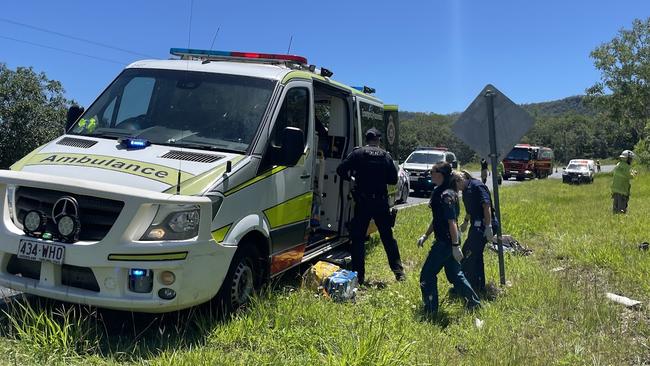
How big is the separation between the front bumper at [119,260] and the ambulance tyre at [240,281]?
34cm

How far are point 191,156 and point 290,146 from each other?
89 centimetres

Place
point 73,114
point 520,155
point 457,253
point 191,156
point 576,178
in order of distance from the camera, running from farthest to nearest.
Answer: point 520,155
point 576,178
point 73,114
point 457,253
point 191,156

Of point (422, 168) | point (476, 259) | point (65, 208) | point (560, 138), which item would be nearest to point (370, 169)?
point (476, 259)

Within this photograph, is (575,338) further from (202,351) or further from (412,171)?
(412,171)

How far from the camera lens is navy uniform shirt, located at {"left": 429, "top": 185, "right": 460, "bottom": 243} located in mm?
5637

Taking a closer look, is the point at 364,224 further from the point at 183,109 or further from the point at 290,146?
the point at 183,109

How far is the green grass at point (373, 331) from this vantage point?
13.2 ft

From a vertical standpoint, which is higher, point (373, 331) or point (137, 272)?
point (137, 272)

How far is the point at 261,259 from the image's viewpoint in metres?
5.30

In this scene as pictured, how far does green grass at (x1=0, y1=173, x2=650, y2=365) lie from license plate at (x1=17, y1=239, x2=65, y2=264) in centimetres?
42

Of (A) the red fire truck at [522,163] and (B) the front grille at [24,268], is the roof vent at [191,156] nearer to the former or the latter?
(B) the front grille at [24,268]

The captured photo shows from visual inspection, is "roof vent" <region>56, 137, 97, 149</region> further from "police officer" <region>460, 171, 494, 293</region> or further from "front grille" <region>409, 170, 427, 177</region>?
"front grille" <region>409, 170, 427, 177</region>

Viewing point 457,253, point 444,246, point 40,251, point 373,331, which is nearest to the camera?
point 40,251

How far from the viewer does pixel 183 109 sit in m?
5.42
